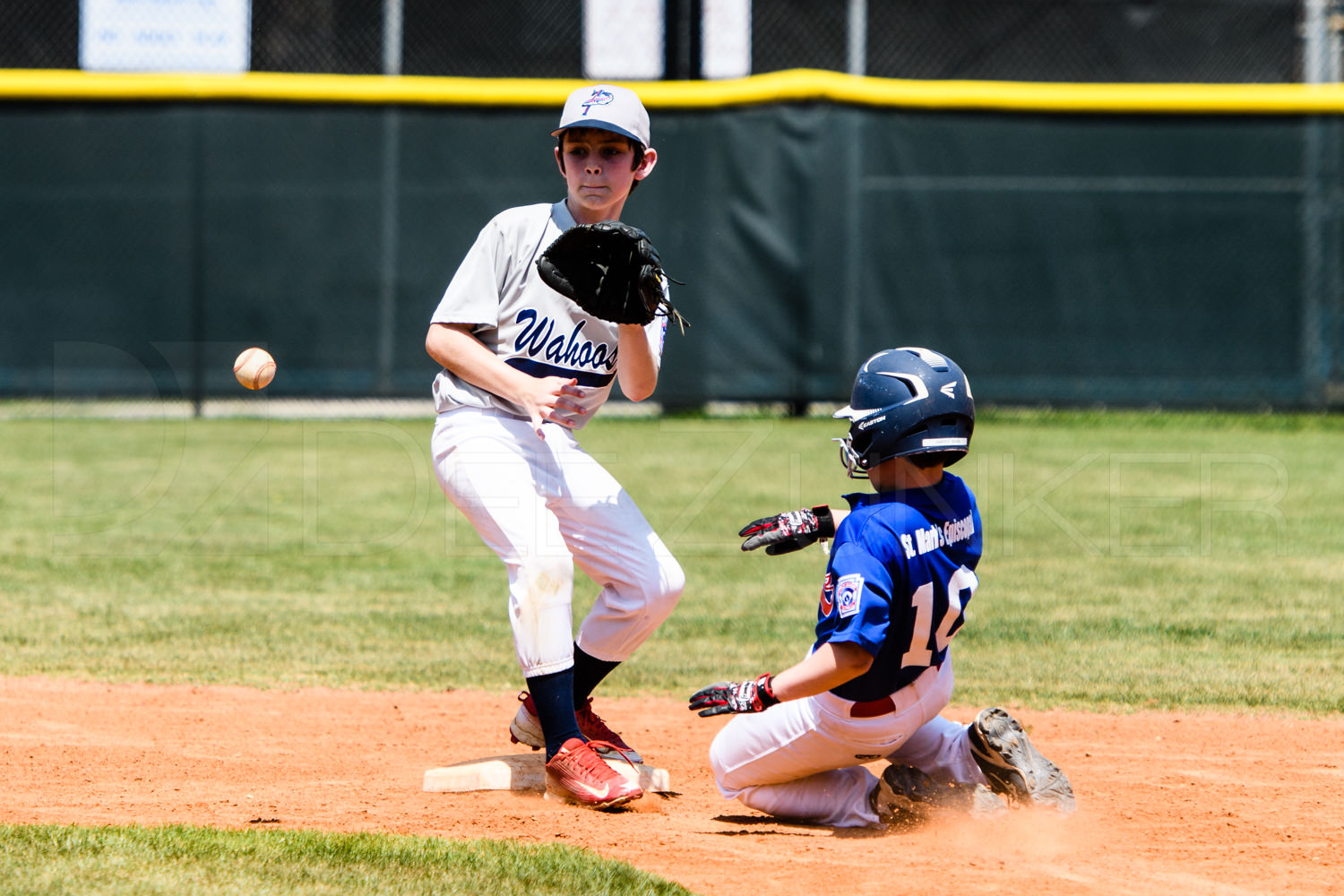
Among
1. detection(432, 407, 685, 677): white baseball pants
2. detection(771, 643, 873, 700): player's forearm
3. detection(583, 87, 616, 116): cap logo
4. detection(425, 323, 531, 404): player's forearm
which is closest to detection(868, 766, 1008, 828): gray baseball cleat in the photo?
detection(771, 643, 873, 700): player's forearm

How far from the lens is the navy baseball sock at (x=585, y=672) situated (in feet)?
12.8

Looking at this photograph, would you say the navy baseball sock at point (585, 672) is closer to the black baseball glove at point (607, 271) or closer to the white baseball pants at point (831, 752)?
the white baseball pants at point (831, 752)

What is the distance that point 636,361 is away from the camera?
371 cm

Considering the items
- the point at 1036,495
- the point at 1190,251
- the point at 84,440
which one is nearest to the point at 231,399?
the point at 84,440

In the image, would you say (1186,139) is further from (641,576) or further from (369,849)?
(369,849)

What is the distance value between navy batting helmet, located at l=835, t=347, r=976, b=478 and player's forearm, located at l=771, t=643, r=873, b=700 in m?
0.45

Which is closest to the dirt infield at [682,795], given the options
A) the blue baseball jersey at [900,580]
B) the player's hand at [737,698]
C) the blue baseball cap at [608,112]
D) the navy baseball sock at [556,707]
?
the navy baseball sock at [556,707]

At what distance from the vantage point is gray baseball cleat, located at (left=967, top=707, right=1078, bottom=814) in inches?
134

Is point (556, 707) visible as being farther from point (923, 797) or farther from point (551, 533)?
point (923, 797)

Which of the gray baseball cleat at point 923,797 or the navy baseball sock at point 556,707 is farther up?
the navy baseball sock at point 556,707

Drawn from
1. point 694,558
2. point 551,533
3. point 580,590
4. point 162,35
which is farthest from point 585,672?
point 162,35

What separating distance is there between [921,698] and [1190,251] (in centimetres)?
914

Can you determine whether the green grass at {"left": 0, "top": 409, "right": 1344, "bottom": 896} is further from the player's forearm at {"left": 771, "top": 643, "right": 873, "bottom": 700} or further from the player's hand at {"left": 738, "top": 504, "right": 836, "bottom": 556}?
the player's hand at {"left": 738, "top": 504, "right": 836, "bottom": 556}

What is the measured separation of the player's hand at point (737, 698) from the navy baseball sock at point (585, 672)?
78 cm
